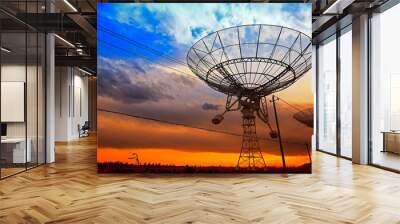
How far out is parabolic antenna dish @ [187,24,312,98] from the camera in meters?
7.32

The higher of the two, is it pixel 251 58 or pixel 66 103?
pixel 251 58

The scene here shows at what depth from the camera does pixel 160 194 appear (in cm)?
556

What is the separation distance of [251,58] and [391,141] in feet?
11.4

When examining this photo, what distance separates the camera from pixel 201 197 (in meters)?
5.34

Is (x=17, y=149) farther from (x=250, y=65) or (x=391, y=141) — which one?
(x=391, y=141)

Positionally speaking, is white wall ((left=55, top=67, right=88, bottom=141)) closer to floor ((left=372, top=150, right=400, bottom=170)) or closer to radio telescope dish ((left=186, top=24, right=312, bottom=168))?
radio telescope dish ((left=186, top=24, right=312, bottom=168))

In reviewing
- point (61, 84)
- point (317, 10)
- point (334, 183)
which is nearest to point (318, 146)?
point (317, 10)

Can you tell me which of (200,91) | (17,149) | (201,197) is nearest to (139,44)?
(200,91)

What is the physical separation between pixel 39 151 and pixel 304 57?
19.9 feet

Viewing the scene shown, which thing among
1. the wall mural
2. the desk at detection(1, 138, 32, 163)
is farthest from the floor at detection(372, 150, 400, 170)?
the desk at detection(1, 138, 32, 163)

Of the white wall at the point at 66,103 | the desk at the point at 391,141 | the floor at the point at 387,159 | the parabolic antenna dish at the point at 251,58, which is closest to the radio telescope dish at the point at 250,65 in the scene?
the parabolic antenna dish at the point at 251,58

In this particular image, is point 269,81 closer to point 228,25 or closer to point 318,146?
point 228,25

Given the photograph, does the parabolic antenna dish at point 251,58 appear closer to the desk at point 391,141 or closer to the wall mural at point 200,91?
the wall mural at point 200,91

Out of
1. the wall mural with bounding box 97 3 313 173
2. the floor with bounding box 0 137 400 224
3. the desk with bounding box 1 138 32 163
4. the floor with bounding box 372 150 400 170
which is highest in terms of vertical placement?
the wall mural with bounding box 97 3 313 173
